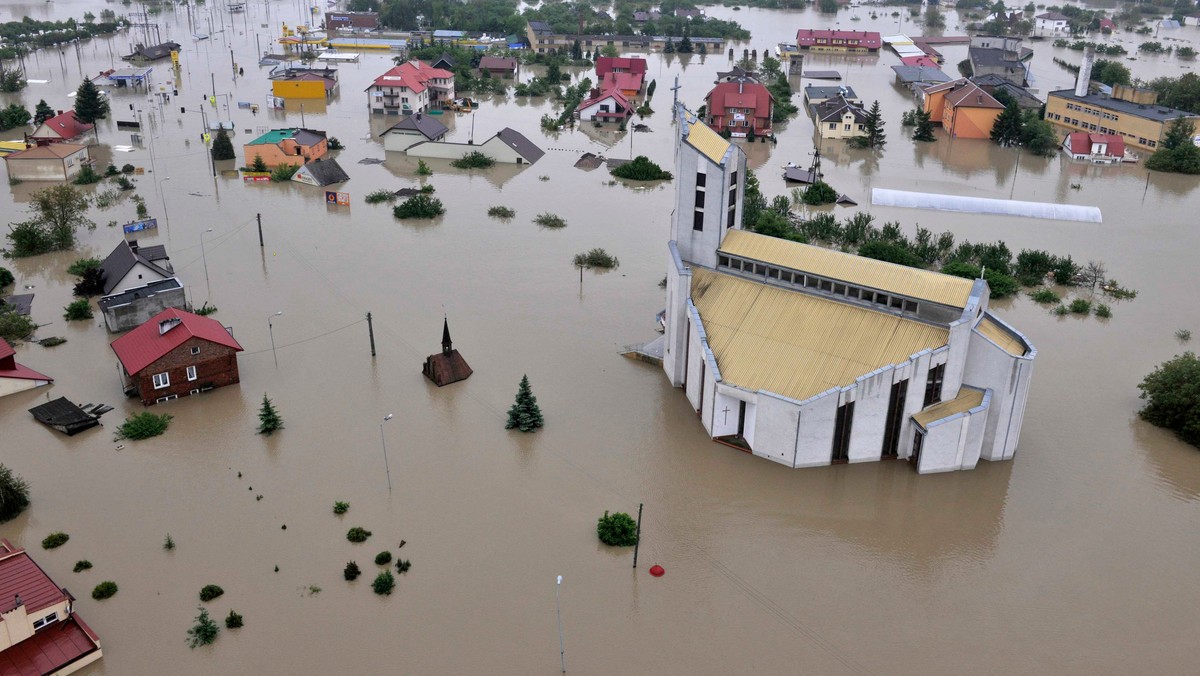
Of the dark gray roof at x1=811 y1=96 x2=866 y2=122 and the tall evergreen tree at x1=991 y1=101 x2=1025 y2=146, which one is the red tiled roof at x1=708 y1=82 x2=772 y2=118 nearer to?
the dark gray roof at x1=811 y1=96 x2=866 y2=122

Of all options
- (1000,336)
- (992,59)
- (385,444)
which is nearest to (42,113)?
(385,444)

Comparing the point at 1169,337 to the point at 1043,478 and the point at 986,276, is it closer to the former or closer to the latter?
the point at 986,276

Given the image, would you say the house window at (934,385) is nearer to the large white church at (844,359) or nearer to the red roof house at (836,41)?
the large white church at (844,359)

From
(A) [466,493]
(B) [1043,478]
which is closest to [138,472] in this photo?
(A) [466,493]

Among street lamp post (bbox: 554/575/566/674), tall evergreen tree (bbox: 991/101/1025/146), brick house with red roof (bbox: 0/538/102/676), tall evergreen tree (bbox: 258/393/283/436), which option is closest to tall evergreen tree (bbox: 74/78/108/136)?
tall evergreen tree (bbox: 258/393/283/436)

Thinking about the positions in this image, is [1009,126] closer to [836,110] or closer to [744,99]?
[836,110]

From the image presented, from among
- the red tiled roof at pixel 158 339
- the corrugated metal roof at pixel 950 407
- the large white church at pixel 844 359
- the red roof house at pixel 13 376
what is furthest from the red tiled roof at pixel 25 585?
the corrugated metal roof at pixel 950 407
